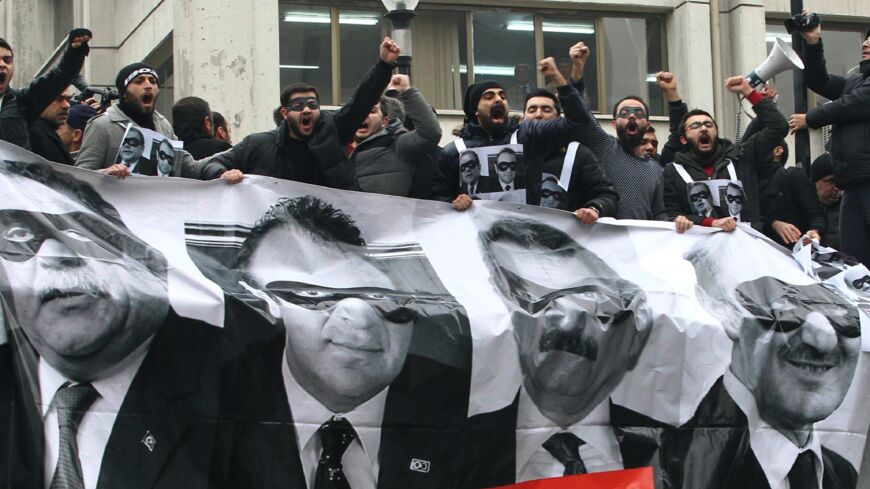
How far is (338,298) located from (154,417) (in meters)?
0.96

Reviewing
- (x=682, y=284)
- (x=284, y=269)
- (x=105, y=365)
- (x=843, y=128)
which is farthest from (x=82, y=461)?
(x=843, y=128)

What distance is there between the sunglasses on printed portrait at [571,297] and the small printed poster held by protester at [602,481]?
2.20 ft

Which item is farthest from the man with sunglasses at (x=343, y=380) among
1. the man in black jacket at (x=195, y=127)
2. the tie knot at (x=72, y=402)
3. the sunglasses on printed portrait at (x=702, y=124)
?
the sunglasses on printed portrait at (x=702, y=124)

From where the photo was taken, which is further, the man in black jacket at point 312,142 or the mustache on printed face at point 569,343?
the man in black jacket at point 312,142

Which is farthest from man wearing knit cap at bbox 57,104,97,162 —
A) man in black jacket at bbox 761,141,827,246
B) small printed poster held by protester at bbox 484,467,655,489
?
man in black jacket at bbox 761,141,827,246

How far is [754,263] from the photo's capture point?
24.1ft

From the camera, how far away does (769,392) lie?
679 centimetres

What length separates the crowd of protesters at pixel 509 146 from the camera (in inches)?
278

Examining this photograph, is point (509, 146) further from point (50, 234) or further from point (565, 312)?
point (50, 234)

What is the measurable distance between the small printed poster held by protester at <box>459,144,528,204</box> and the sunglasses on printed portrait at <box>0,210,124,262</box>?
6.71 ft

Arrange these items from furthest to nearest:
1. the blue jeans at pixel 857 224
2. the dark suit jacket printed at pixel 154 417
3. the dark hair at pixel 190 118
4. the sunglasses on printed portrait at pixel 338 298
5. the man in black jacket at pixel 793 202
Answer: the man in black jacket at pixel 793 202 → the blue jeans at pixel 857 224 → the dark hair at pixel 190 118 → the sunglasses on printed portrait at pixel 338 298 → the dark suit jacket printed at pixel 154 417

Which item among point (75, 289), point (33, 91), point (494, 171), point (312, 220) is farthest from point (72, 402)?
point (494, 171)

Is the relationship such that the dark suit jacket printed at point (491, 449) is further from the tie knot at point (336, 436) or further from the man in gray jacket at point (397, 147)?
the man in gray jacket at point (397, 147)

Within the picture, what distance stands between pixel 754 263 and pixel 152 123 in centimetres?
302
